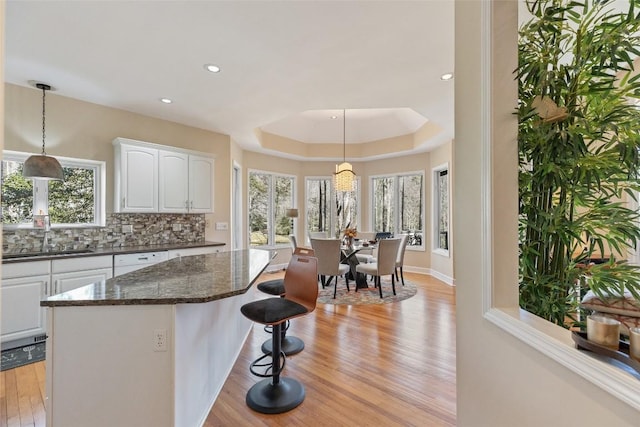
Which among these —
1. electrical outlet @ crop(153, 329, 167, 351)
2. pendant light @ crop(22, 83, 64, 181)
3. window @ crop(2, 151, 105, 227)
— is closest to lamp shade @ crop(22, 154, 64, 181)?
pendant light @ crop(22, 83, 64, 181)

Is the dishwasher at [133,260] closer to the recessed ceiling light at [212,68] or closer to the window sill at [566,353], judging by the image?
the recessed ceiling light at [212,68]

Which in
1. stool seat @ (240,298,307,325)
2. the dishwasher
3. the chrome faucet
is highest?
the chrome faucet

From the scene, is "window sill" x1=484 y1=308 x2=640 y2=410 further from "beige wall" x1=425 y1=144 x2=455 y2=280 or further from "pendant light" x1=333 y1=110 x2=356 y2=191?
"pendant light" x1=333 y1=110 x2=356 y2=191

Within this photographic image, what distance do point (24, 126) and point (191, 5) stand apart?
282cm

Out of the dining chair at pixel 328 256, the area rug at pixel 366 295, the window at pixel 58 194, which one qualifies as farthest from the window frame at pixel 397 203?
the window at pixel 58 194

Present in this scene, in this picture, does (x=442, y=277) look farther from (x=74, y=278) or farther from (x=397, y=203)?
(x=74, y=278)

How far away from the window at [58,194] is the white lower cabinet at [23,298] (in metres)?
0.75

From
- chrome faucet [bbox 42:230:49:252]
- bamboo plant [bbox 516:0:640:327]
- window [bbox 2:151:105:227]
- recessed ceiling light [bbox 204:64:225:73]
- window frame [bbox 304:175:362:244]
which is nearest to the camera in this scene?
bamboo plant [bbox 516:0:640:327]

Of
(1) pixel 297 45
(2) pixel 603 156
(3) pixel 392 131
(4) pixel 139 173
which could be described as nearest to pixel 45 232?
(4) pixel 139 173

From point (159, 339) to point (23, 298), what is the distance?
243 cm

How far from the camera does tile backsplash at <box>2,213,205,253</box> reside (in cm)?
337

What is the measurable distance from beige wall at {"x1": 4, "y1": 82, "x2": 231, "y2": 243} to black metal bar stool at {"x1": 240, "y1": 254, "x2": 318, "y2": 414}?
10.2 ft

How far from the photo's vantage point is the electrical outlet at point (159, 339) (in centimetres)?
159

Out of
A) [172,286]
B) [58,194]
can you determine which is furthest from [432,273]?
[58,194]
